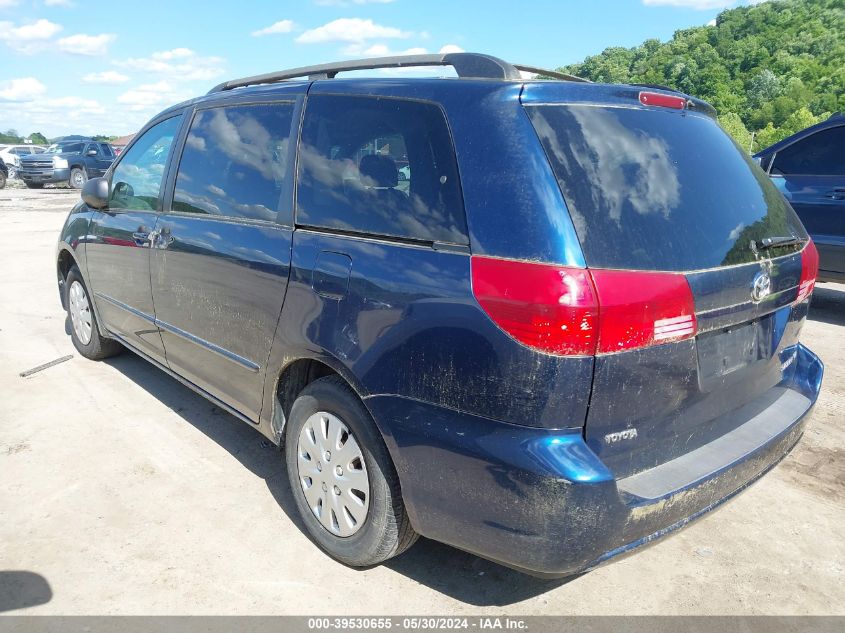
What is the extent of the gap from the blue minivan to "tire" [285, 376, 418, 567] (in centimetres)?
1

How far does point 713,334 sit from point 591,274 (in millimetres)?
572

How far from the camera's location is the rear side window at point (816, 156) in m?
6.18

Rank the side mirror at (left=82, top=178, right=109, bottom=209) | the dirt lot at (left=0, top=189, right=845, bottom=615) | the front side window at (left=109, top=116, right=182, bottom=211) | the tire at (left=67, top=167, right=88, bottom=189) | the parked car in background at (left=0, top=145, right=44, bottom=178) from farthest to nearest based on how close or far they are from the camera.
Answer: the parked car in background at (left=0, top=145, right=44, bottom=178) → the tire at (left=67, top=167, right=88, bottom=189) → the side mirror at (left=82, top=178, right=109, bottom=209) → the front side window at (left=109, top=116, right=182, bottom=211) → the dirt lot at (left=0, top=189, right=845, bottom=615)

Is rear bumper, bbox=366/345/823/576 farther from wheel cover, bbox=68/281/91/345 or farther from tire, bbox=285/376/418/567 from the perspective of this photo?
wheel cover, bbox=68/281/91/345

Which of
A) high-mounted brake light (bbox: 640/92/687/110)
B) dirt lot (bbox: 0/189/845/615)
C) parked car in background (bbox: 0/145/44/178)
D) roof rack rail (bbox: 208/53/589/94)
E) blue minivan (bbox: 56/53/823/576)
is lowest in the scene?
dirt lot (bbox: 0/189/845/615)

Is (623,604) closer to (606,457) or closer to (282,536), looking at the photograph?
(606,457)

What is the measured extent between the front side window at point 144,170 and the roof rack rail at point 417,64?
2.17 feet

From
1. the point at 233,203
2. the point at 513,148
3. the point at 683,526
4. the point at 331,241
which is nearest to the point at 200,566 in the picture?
the point at 331,241

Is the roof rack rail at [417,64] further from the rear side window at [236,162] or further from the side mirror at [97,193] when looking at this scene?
the side mirror at [97,193]

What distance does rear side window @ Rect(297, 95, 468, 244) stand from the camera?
2139 millimetres

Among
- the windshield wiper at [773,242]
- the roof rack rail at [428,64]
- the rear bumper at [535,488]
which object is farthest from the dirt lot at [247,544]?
the roof rack rail at [428,64]

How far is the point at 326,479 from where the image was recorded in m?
2.60

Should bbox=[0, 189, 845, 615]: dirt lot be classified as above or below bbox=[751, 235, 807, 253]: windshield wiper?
below

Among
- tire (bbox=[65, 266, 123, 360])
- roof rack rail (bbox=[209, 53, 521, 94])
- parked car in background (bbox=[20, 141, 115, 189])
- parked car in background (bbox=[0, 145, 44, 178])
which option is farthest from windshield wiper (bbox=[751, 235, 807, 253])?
parked car in background (bbox=[0, 145, 44, 178])
